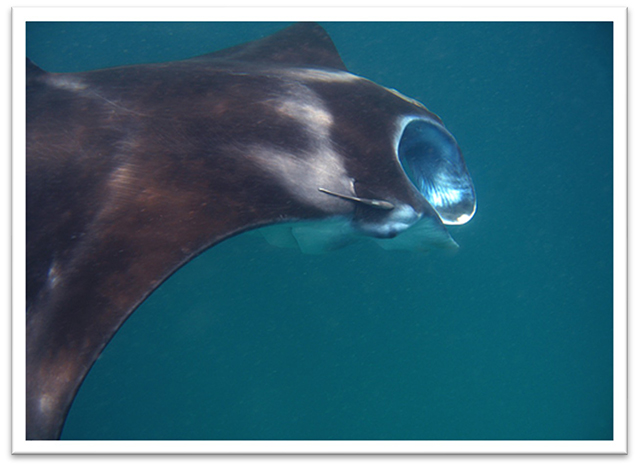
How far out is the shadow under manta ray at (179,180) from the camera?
5.87ft

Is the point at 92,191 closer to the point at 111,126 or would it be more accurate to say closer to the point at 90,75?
the point at 111,126

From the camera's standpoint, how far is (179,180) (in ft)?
7.33

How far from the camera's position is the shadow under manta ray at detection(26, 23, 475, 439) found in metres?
1.79

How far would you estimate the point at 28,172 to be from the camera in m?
2.36

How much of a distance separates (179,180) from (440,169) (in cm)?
252

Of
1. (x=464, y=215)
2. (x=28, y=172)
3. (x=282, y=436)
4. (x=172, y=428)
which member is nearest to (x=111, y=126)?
(x=28, y=172)

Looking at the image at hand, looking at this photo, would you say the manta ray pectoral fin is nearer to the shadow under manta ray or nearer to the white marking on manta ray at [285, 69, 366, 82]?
the shadow under manta ray

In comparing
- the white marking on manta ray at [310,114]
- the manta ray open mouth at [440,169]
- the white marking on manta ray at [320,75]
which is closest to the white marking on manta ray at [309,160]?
the white marking on manta ray at [310,114]

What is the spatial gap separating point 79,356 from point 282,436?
6.29 metres

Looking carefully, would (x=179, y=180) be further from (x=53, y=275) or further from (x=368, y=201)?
(x=368, y=201)

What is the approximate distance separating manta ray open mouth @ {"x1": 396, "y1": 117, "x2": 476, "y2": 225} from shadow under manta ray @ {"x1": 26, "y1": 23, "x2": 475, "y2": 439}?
1cm

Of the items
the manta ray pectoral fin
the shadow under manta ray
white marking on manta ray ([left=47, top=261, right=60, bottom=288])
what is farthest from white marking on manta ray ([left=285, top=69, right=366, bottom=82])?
white marking on manta ray ([left=47, top=261, right=60, bottom=288])

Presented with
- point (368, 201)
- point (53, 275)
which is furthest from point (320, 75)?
point (53, 275)

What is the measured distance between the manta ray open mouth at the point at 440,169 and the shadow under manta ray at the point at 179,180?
0.01 m
